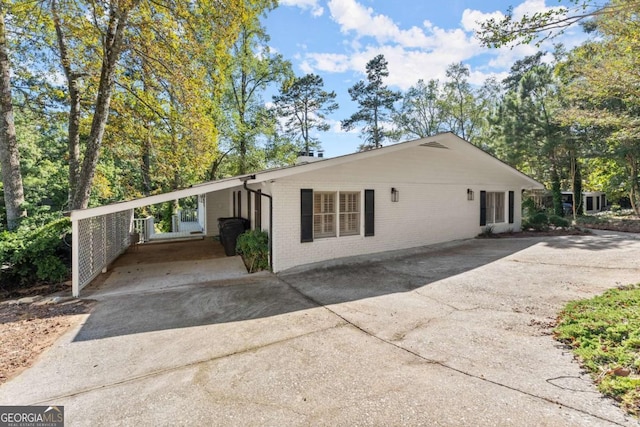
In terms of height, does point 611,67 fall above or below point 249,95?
below

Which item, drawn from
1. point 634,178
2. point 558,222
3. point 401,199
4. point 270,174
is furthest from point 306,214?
point 634,178

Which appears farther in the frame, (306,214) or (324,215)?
(324,215)

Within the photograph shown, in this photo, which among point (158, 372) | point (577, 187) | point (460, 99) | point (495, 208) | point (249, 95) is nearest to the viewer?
point (158, 372)

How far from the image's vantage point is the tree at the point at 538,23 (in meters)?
4.17

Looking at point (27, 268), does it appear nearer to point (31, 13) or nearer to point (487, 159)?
point (31, 13)

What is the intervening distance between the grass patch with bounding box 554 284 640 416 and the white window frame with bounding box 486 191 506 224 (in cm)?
763

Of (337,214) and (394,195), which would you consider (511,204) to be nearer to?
(394,195)

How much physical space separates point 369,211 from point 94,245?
6722 millimetres

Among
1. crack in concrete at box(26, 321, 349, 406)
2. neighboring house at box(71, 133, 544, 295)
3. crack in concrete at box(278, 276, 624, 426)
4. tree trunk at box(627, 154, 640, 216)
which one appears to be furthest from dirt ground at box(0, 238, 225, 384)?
tree trunk at box(627, 154, 640, 216)

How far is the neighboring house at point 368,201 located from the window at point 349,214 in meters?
0.03

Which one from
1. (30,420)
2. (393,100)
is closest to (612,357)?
(30,420)

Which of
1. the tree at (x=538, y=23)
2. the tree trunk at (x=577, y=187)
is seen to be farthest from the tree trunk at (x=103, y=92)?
the tree trunk at (x=577, y=187)

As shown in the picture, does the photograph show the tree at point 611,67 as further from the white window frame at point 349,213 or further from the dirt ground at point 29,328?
the dirt ground at point 29,328

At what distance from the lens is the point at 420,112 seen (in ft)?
89.8
